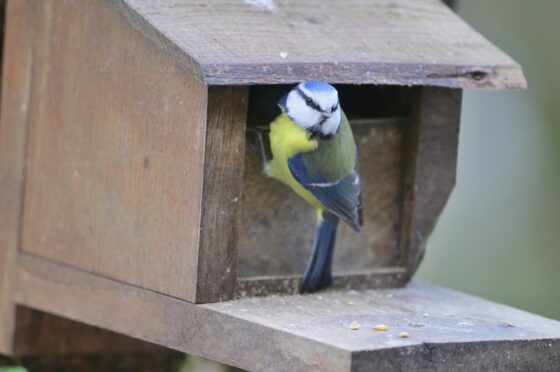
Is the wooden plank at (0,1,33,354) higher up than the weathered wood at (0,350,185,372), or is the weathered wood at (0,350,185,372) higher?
the wooden plank at (0,1,33,354)

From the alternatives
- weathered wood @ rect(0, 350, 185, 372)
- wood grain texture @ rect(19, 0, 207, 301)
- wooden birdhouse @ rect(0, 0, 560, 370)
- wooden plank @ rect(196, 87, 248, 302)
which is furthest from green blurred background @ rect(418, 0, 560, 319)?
wooden plank @ rect(196, 87, 248, 302)

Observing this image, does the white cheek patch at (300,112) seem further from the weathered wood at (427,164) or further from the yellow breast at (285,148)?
the weathered wood at (427,164)

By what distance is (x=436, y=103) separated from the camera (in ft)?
11.0

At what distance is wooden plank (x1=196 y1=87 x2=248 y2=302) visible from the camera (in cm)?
283

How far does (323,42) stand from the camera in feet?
9.91

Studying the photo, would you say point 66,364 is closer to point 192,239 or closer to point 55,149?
point 55,149

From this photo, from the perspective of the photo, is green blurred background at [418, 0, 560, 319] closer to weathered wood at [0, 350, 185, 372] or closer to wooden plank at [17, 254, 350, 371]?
weathered wood at [0, 350, 185, 372]

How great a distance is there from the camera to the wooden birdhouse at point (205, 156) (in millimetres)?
2832

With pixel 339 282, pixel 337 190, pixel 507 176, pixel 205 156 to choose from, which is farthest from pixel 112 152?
pixel 507 176

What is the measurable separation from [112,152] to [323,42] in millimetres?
623

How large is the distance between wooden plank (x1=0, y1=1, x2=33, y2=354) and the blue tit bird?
2.51 ft

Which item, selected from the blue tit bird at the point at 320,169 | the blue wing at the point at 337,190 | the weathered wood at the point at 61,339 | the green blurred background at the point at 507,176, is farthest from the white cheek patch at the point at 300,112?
the green blurred background at the point at 507,176

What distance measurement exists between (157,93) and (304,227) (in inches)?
23.8

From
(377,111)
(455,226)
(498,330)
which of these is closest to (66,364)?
(377,111)
